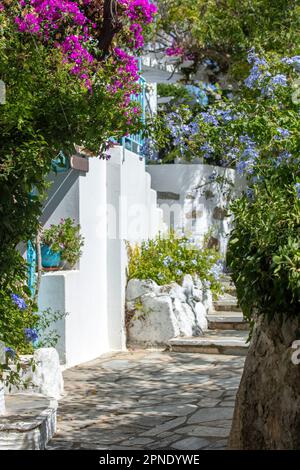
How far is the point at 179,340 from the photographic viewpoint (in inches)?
430

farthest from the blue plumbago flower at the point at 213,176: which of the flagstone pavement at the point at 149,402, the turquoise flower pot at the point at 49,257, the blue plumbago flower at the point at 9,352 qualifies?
the blue plumbago flower at the point at 9,352

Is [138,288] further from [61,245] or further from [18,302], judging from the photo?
[18,302]

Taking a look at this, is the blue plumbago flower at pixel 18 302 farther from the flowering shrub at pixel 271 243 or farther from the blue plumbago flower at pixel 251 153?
the blue plumbago flower at pixel 251 153

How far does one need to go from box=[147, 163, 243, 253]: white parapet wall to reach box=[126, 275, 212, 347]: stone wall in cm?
335

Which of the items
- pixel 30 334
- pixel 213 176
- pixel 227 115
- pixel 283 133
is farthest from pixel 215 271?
pixel 283 133

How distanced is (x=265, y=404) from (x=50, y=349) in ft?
12.0

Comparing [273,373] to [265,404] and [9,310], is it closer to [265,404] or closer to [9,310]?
[265,404]

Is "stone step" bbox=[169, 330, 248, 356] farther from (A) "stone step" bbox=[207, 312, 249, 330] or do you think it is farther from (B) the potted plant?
(B) the potted plant

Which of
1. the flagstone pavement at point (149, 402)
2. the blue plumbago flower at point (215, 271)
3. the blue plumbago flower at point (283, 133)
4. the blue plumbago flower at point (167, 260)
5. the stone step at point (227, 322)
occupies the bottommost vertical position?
the flagstone pavement at point (149, 402)

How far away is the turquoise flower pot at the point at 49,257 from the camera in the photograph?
9.58 meters

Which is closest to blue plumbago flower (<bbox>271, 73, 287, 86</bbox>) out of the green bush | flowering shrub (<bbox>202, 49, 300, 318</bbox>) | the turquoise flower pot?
flowering shrub (<bbox>202, 49, 300, 318</bbox>)

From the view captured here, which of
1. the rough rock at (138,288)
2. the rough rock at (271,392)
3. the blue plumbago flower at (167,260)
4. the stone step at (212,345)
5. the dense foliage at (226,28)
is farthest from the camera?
the dense foliage at (226,28)

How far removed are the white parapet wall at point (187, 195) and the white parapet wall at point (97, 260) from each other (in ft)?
8.79

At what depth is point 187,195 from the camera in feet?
49.5
